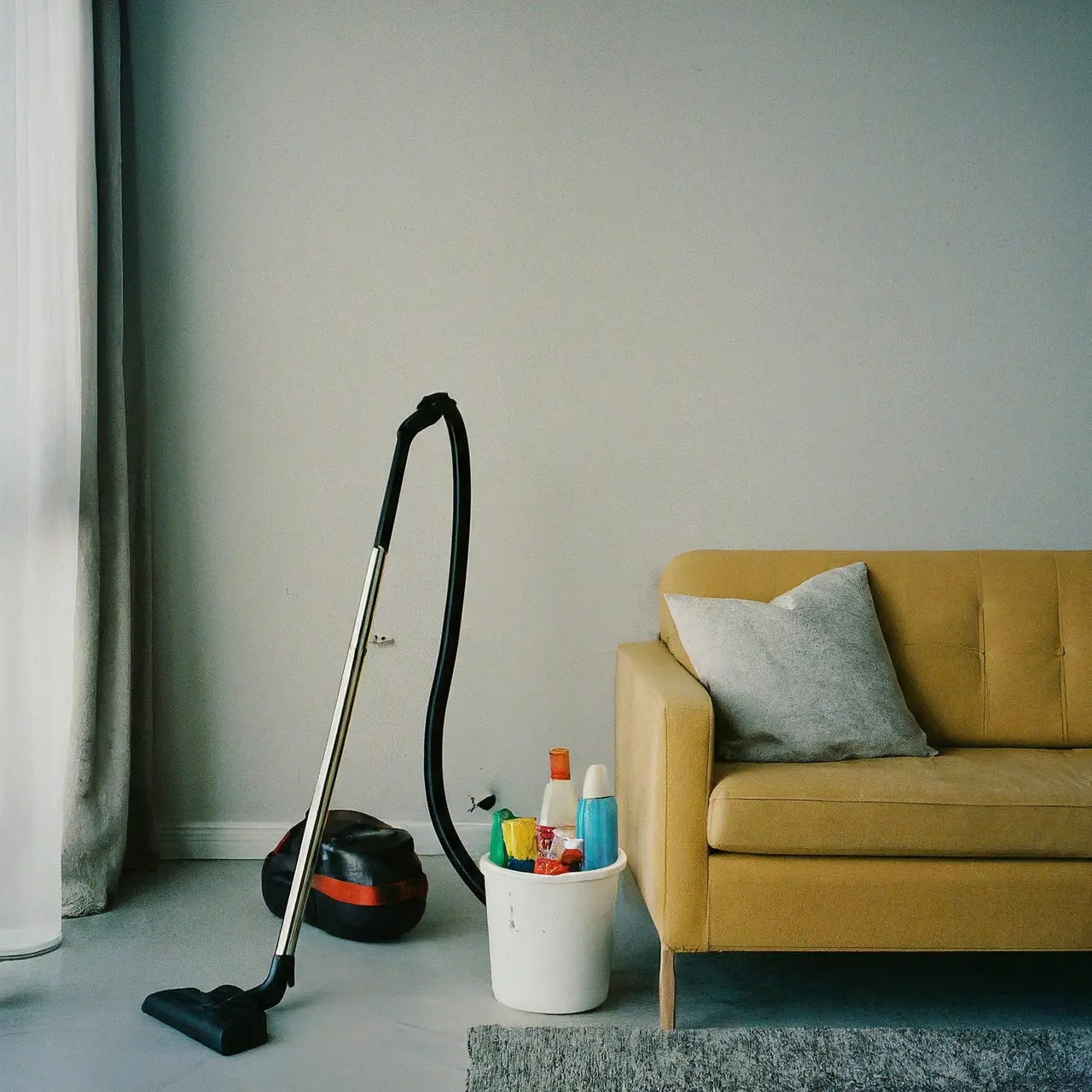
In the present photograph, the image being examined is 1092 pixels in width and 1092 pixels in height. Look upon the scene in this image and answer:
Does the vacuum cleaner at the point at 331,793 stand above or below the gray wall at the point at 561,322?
below

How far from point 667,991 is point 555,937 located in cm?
22

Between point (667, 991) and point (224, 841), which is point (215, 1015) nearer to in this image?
point (667, 991)

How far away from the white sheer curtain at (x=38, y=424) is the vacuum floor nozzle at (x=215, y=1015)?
495 mm

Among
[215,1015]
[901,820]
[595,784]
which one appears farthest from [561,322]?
[215,1015]

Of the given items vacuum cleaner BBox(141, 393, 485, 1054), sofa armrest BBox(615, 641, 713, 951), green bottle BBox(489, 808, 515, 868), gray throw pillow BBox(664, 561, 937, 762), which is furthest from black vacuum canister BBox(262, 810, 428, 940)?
gray throw pillow BBox(664, 561, 937, 762)

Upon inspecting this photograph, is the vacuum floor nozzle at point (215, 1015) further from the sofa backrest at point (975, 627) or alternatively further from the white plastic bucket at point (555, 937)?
the sofa backrest at point (975, 627)

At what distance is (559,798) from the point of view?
222 cm

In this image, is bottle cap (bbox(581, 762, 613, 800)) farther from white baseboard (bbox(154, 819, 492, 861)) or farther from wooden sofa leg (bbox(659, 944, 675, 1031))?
white baseboard (bbox(154, 819, 492, 861))

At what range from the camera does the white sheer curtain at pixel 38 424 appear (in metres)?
2.26

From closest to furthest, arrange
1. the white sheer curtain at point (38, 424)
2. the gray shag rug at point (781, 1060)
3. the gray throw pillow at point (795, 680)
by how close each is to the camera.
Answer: the gray shag rug at point (781, 1060), the gray throw pillow at point (795, 680), the white sheer curtain at point (38, 424)

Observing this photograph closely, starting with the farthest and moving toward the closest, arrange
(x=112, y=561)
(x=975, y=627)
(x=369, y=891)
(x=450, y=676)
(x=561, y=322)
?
(x=561, y=322) → (x=112, y=561) → (x=975, y=627) → (x=450, y=676) → (x=369, y=891)

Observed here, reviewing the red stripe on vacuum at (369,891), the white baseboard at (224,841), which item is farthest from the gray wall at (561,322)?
the red stripe on vacuum at (369,891)

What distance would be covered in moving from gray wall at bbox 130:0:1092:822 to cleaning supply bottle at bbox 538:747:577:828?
2.39 ft

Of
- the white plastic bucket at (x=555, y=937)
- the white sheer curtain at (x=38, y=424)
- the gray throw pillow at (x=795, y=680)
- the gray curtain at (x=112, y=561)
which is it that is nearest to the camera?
the white plastic bucket at (x=555, y=937)
